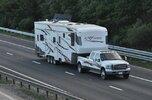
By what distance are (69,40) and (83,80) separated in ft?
17.7

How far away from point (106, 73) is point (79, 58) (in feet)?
12.1

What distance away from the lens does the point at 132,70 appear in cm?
3098

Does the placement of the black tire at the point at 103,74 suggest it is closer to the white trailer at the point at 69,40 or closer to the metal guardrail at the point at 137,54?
the white trailer at the point at 69,40

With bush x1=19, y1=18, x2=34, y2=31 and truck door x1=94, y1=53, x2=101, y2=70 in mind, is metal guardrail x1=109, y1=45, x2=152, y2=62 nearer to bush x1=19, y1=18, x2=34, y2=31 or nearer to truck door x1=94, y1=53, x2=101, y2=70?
truck door x1=94, y1=53, x2=101, y2=70

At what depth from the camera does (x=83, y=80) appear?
89.5 feet

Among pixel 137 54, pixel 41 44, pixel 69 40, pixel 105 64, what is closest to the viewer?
pixel 105 64

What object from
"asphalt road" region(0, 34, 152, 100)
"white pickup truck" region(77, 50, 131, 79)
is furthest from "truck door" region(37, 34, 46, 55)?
"white pickup truck" region(77, 50, 131, 79)

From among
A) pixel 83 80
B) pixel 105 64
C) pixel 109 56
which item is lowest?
pixel 83 80

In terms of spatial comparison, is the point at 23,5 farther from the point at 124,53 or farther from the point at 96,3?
the point at 124,53

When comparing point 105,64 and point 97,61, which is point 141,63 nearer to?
point 97,61

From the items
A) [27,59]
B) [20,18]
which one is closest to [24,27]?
[20,18]

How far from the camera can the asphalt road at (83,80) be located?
74.9 ft

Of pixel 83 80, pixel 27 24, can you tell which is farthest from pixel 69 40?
pixel 27 24

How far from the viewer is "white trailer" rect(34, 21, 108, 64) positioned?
101ft
